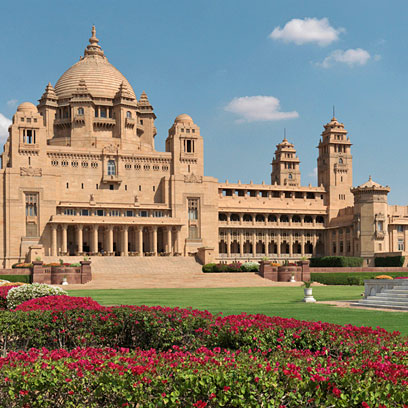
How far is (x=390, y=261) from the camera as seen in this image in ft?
263

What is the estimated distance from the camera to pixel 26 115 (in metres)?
85.6

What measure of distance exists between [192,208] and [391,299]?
6046 cm

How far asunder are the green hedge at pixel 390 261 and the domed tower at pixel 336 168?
61.2 feet

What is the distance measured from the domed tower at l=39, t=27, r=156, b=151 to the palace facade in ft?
0.59

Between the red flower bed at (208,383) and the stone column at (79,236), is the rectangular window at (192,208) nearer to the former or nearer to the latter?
the stone column at (79,236)

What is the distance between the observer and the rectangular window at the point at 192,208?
89375mm

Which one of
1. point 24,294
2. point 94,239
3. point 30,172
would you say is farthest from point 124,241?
point 24,294

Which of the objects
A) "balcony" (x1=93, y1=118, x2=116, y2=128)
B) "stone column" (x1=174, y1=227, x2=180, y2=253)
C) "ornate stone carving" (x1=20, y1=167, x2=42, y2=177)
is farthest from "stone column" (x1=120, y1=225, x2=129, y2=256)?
"balcony" (x1=93, y1=118, x2=116, y2=128)

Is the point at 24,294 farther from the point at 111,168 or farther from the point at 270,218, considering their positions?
the point at 270,218

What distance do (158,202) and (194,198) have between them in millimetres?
5564

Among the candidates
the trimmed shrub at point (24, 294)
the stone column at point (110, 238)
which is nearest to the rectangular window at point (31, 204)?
the stone column at point (110, 238)

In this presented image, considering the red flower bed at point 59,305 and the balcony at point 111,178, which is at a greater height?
the balcony at point 111,178

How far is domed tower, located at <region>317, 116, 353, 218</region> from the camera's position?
334ft

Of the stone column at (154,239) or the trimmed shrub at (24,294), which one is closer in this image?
the trimmed shrub at (24,294)
